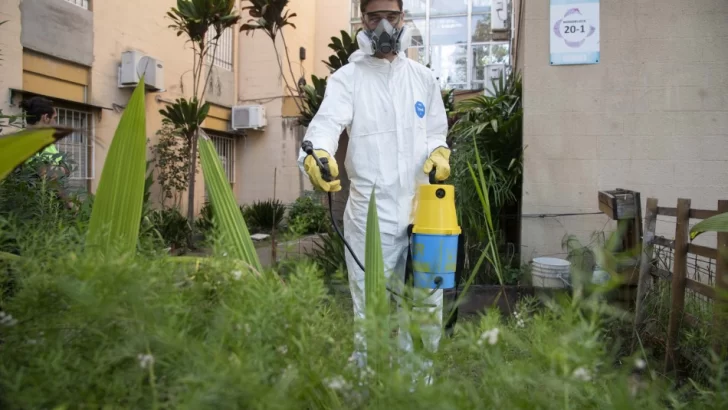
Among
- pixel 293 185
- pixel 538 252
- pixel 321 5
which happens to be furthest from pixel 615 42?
pixel 321 5

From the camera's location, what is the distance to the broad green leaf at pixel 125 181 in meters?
0.84

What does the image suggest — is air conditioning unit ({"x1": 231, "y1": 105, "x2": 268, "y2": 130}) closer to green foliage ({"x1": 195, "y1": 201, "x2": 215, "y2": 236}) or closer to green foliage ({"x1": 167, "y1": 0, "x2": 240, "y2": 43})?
green foliage ({"x1": 167, "y1": 0, "x2": 240, "y2": 43})

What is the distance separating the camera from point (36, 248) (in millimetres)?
742

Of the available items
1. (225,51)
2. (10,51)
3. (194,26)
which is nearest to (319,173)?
(10,51)

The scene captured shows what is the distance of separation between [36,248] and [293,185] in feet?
35.5

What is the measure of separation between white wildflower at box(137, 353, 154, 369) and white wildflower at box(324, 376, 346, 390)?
0.56 feet

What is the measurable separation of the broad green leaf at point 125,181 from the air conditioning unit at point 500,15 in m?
10.2

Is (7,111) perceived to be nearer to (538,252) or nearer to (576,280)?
(538,252)

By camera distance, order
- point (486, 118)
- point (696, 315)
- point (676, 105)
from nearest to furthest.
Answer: point (696, 315), point (676, 105), point (486, 118)

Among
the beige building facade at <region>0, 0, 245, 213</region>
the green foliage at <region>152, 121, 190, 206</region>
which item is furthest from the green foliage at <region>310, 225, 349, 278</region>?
the green foliage at <region>152, 121, 190, 206</region>

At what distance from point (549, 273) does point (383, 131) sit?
2018mm

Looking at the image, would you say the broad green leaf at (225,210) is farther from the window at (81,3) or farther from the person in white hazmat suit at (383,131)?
the window at (81,3)

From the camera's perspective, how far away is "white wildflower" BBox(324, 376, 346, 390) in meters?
0.57

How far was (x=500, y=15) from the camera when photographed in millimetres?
10266
